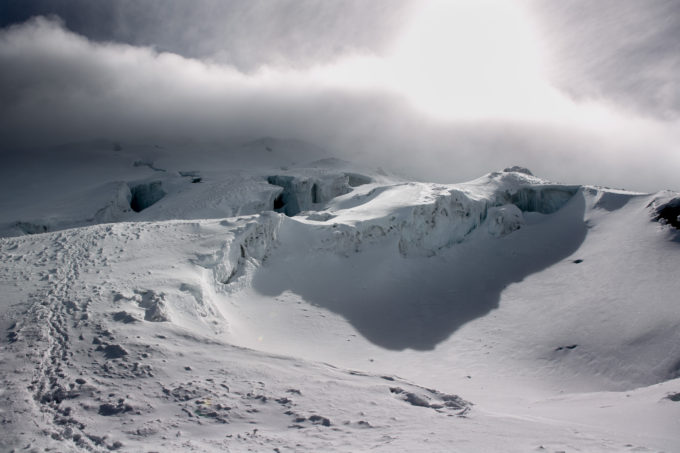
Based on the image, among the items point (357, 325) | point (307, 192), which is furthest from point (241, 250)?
point (307, 192)

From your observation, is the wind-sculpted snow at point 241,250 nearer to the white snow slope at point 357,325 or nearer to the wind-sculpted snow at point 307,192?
the white snow slope at point 357,325

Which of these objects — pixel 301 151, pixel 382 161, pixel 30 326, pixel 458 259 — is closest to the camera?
pixel 30 326

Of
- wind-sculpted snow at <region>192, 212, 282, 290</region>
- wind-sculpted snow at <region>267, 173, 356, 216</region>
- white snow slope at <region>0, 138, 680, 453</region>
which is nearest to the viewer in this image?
white snow slope at <region>0, 138, 680, 453</region>

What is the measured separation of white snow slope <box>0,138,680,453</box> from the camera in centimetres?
586

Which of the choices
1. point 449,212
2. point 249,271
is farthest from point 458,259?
point 249,271

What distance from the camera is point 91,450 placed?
5.03 meters

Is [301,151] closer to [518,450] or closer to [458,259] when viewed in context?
[458,259]

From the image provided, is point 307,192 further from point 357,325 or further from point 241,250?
point 357,325

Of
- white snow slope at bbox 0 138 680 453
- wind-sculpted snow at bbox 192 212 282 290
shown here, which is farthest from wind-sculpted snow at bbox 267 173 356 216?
wind-sculpted snow at bbox 192 212 282 290

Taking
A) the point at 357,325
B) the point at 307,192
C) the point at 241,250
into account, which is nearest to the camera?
the point at 357,325

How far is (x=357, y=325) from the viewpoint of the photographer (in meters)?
14.9

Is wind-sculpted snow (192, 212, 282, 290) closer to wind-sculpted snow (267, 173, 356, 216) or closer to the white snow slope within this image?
the white snow slope

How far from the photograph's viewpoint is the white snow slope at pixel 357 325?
5863mm

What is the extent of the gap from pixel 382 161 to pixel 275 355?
65525 mm
